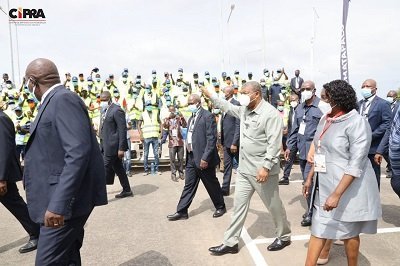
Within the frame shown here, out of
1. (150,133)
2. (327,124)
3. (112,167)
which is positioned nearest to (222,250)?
(327,124)

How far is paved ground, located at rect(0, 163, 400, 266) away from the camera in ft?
13.5

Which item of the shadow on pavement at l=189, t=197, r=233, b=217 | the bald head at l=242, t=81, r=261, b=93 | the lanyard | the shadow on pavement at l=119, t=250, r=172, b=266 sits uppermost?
the bald head at l=242, t=81, r=261, b=93

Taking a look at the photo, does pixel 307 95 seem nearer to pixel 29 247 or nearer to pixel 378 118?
pixel 378 118

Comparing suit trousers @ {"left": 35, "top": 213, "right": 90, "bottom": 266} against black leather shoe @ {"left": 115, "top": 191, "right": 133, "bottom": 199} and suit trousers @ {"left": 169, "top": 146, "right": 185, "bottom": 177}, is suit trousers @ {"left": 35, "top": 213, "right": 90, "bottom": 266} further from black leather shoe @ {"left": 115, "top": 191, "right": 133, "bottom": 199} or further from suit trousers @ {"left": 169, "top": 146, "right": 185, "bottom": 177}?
suit trousers @ {"left": 169, "top": 146, "right": 185, "bottom": 177}

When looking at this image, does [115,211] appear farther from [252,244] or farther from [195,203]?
[252,244]

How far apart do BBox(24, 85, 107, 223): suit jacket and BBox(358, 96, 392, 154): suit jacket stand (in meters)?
4.17

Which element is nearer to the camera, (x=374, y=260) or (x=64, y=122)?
(x=64, y=122)

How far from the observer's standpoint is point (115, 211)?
21.1 ft

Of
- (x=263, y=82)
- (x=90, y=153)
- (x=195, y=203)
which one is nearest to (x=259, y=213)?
(x=195, y=203)

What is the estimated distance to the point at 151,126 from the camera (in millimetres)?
10016

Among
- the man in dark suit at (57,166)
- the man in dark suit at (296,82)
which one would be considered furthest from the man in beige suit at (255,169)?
the man in dark suit at (296,82)

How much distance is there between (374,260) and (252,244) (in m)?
1.38

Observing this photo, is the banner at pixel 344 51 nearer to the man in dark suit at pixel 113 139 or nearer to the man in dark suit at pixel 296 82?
the man in dark suit at pixel 296 82

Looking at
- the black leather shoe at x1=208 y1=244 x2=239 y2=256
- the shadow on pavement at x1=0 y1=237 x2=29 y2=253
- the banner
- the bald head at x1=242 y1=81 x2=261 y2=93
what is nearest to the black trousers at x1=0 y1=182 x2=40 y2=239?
the shadow on pavement at x1=0 y1=237 x2=29 y2=253
